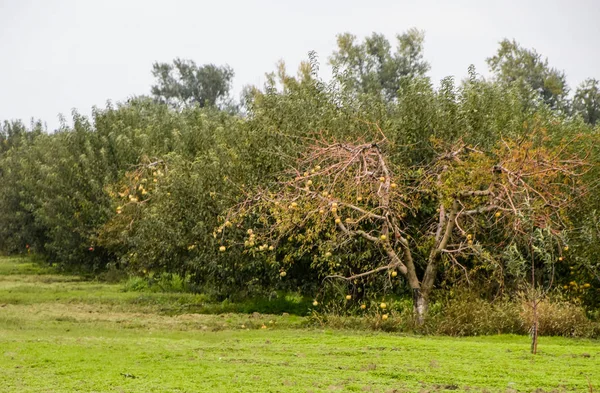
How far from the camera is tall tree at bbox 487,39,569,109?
186 feet

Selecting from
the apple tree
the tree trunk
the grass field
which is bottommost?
the grass field

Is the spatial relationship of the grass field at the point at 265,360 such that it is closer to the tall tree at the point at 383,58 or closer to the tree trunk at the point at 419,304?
the tree trunk at the point at 419,304

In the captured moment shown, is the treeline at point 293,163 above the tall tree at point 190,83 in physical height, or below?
below

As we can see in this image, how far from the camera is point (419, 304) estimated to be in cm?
1712

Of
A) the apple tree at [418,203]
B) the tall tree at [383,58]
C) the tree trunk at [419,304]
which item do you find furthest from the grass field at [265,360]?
the tall tree at [383,58]

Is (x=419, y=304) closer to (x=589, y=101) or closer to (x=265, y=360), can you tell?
(x=265, y=360)

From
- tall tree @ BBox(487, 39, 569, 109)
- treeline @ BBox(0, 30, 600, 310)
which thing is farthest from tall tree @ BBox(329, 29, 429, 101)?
treeline @ BBox(0, 30, 600, 310)

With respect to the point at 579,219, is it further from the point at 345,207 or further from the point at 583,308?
the point at 345,207

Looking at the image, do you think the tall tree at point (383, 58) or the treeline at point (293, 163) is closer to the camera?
the treeline at point (293, 163)

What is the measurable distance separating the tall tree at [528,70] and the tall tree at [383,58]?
16.4 feet

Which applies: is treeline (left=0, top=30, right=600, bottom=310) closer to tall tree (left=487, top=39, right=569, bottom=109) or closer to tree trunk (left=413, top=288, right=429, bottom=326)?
tree trunk (left=413, top=288, right=429, bottom=326)

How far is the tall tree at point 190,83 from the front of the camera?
7662cm

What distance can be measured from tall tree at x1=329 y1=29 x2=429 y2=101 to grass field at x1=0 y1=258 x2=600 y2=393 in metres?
40.6

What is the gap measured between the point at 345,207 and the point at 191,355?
5.89 m
